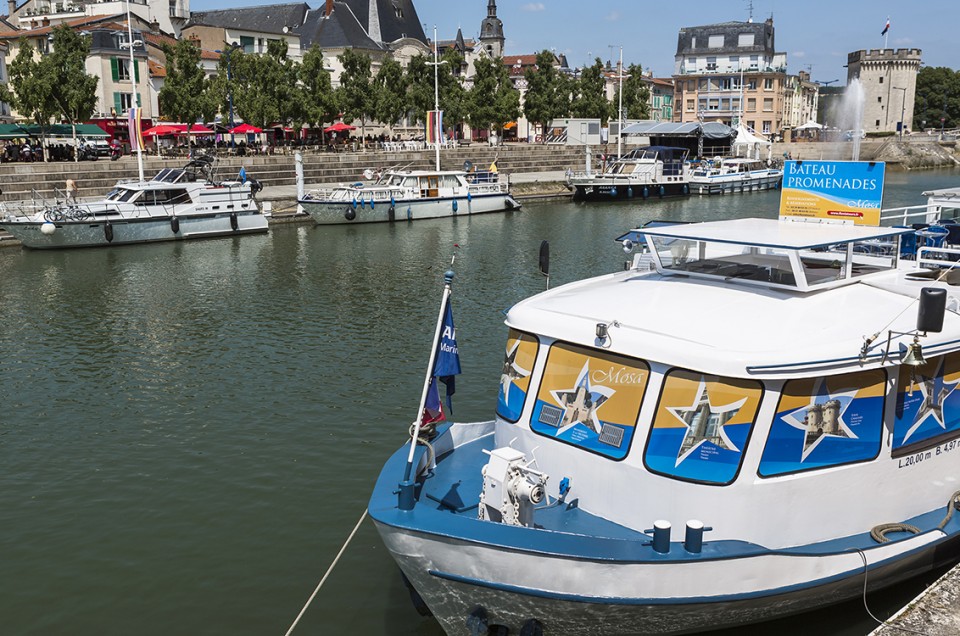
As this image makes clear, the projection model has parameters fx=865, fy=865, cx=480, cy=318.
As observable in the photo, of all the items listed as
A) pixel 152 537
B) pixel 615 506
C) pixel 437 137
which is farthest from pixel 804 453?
pixel 437 137

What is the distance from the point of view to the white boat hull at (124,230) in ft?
121

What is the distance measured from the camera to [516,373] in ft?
30.8

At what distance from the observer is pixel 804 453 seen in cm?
808

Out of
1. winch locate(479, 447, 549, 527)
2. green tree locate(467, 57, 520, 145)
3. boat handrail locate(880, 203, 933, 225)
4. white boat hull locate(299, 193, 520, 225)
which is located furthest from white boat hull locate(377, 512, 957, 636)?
green tree locate(467, 57, 520, 145)

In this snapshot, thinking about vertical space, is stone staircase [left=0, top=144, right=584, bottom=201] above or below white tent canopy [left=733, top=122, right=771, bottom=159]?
below

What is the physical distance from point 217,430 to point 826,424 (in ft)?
35.9

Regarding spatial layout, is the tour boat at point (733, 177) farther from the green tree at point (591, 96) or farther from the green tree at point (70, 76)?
the green tree at point (70, 76)

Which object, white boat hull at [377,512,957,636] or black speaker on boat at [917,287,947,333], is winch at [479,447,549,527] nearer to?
white boat hull at [377,512,957,636]

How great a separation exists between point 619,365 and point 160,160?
4892 cm

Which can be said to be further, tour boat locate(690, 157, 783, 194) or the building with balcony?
the building with balcony

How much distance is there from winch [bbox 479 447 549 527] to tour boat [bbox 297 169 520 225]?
38883mm

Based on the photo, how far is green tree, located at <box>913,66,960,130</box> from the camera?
5620 inches

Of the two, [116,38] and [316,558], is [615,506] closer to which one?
[316,558]

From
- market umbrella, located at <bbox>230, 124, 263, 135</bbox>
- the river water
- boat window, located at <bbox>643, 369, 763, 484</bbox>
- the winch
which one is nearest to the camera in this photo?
boat window, located at <bbox>643, 369, 763, 484</bbox>
